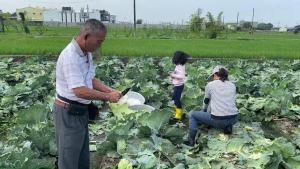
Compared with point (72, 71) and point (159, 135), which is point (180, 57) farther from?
point (72, 71)

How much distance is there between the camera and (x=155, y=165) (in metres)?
4.92

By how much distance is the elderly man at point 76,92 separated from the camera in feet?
12.9

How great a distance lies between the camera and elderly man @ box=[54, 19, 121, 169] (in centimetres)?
395

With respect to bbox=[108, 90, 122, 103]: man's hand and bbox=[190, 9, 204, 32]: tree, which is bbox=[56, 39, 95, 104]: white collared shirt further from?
bbox=[190, 9, 204, 32]: tree

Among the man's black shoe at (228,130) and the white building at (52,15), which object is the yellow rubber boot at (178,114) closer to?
the man's black shoe at (228,130)

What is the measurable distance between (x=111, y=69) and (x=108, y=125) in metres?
6.12

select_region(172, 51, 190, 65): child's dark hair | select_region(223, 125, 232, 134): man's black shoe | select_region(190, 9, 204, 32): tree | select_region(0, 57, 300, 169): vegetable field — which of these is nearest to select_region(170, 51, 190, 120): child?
select_region(172, 51, 190, 65): child's dark hair

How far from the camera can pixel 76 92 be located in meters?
3.95

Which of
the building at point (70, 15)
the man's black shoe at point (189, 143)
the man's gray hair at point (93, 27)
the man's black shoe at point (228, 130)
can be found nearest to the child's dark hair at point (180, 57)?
the man's black shoe at point (228, 130)

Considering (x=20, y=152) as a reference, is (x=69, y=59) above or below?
above

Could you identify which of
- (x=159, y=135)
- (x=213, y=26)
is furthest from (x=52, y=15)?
(x=159, y=135)

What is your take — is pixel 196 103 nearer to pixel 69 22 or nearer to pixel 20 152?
pixel 20 152

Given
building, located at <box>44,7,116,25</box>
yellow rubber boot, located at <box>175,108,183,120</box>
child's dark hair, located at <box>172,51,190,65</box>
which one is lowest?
yellow rubber boot, located at <box>175,108,183,120</box>

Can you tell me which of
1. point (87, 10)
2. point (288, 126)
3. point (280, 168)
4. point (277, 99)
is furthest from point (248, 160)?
point (87, 10)
